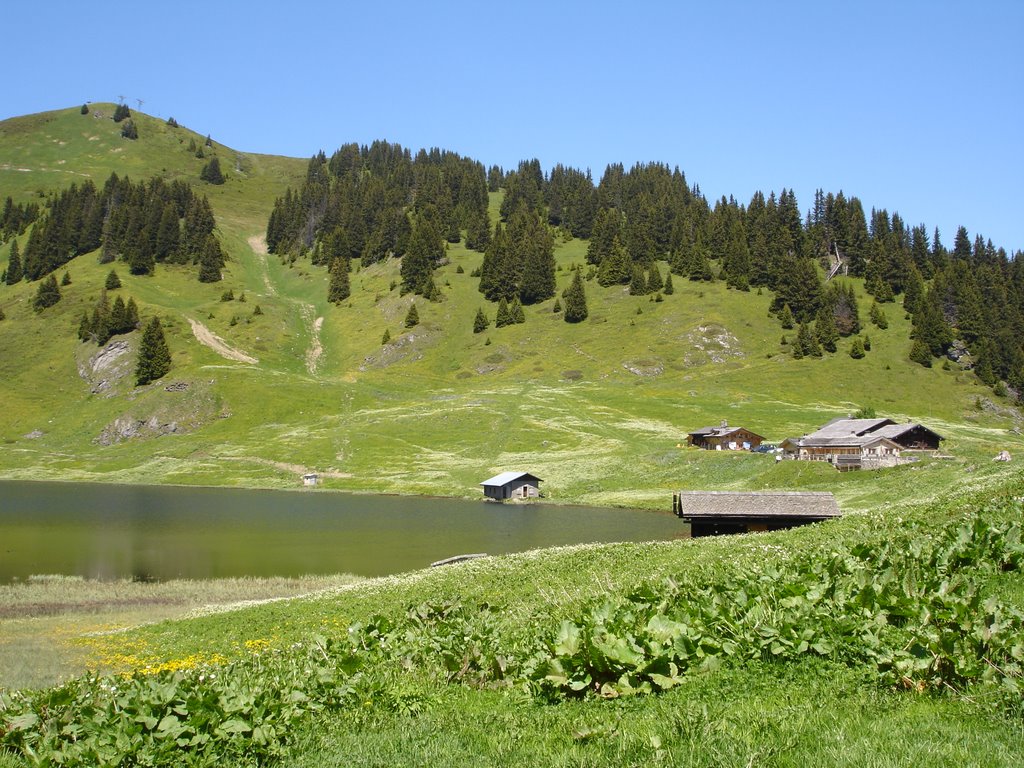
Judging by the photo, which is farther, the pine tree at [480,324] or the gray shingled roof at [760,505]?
the pine tree at [480,324]

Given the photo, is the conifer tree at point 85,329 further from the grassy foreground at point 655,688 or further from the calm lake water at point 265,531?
the grassy foreground at point 655,688

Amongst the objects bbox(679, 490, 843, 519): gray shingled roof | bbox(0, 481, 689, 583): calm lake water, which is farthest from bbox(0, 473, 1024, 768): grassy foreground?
bbox(0, 481, 689, 583): calm lake water

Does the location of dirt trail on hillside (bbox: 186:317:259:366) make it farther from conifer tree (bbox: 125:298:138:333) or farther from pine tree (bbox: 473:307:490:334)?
pine tree (bbox: 473:307:490:334)

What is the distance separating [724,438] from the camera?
119062 mm

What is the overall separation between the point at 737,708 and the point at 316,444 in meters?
128

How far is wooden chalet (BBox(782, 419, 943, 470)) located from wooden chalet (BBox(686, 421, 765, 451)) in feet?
29.4

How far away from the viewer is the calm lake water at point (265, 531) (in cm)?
5628

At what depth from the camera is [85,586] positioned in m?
47.8

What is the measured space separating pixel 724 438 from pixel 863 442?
21817 mm

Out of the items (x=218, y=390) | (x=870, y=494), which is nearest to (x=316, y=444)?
(x=218, y=390)

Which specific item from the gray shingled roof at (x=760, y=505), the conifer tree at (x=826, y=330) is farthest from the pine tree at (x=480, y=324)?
the gray shingled roof at (x=760, y=505)

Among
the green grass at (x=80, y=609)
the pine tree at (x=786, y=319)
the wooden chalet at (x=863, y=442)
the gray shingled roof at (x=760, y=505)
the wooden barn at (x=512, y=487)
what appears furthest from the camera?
the pine tree at (x=786, y=319)

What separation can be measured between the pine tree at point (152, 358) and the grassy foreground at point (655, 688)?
165 metres

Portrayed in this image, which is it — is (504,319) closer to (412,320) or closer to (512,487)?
(412,320)
